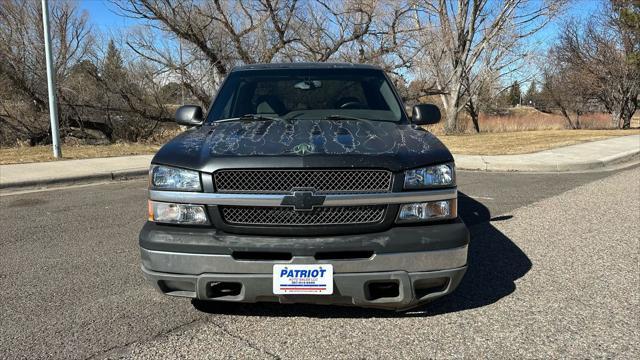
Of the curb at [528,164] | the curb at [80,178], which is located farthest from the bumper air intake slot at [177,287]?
the curb at [528,164]

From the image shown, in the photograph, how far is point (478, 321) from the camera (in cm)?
320

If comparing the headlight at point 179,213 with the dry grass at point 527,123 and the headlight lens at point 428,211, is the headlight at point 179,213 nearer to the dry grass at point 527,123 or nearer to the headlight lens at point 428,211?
the headlight lens at point 428,211

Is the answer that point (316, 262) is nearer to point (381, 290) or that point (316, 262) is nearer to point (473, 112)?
point (381, 290)

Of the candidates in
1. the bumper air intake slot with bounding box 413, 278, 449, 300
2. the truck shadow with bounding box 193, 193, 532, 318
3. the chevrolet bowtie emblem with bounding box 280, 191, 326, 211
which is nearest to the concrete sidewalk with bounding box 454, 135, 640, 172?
the truck shadow with bounding box 193, 193, 532, 318

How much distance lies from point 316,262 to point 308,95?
1956 millimetres

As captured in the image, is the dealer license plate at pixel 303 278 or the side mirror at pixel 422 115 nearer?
the dealer license plate at pixel 303 278

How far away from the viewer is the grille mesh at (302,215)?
2.83 metres

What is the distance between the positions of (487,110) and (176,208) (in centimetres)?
3478

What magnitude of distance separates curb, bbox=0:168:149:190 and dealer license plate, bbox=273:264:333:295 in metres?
7.67

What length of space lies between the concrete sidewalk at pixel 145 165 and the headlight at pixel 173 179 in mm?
6940

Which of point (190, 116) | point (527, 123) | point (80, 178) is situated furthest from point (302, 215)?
point (527, 123)

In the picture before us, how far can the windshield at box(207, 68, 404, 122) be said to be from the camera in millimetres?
4109

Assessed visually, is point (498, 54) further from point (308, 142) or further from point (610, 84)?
point (308, 142)

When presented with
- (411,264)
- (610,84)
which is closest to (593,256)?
(411,264)
